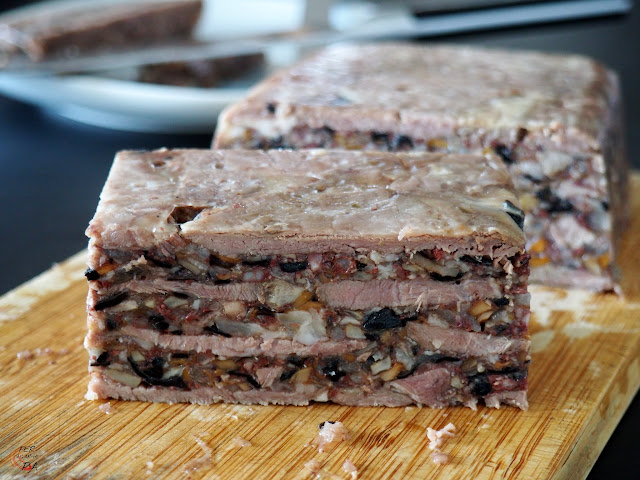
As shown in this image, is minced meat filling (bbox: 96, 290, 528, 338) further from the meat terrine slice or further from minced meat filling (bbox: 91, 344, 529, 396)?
the meat terrine slice

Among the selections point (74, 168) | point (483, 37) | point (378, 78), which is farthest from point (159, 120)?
point (483, 37)

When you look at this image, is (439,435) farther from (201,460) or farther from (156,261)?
(156,261)

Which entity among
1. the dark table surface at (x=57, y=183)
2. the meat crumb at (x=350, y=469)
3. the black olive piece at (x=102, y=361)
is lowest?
the dark table surface at (x=57, y=183)

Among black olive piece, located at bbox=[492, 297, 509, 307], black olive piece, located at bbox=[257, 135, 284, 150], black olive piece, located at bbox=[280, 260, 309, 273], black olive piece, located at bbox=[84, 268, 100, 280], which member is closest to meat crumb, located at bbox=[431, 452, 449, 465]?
black olive piece, located at bbox=[492, 297, 509, 307]

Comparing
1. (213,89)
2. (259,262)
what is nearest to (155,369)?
(259,262)

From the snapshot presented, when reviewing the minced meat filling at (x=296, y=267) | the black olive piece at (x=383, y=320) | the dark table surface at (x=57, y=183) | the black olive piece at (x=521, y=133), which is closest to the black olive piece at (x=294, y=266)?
the minced meat filling at (x=296, y=267)

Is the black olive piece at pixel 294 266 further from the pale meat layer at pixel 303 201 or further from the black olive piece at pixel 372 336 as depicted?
the black olive piece at pixel 372 336
